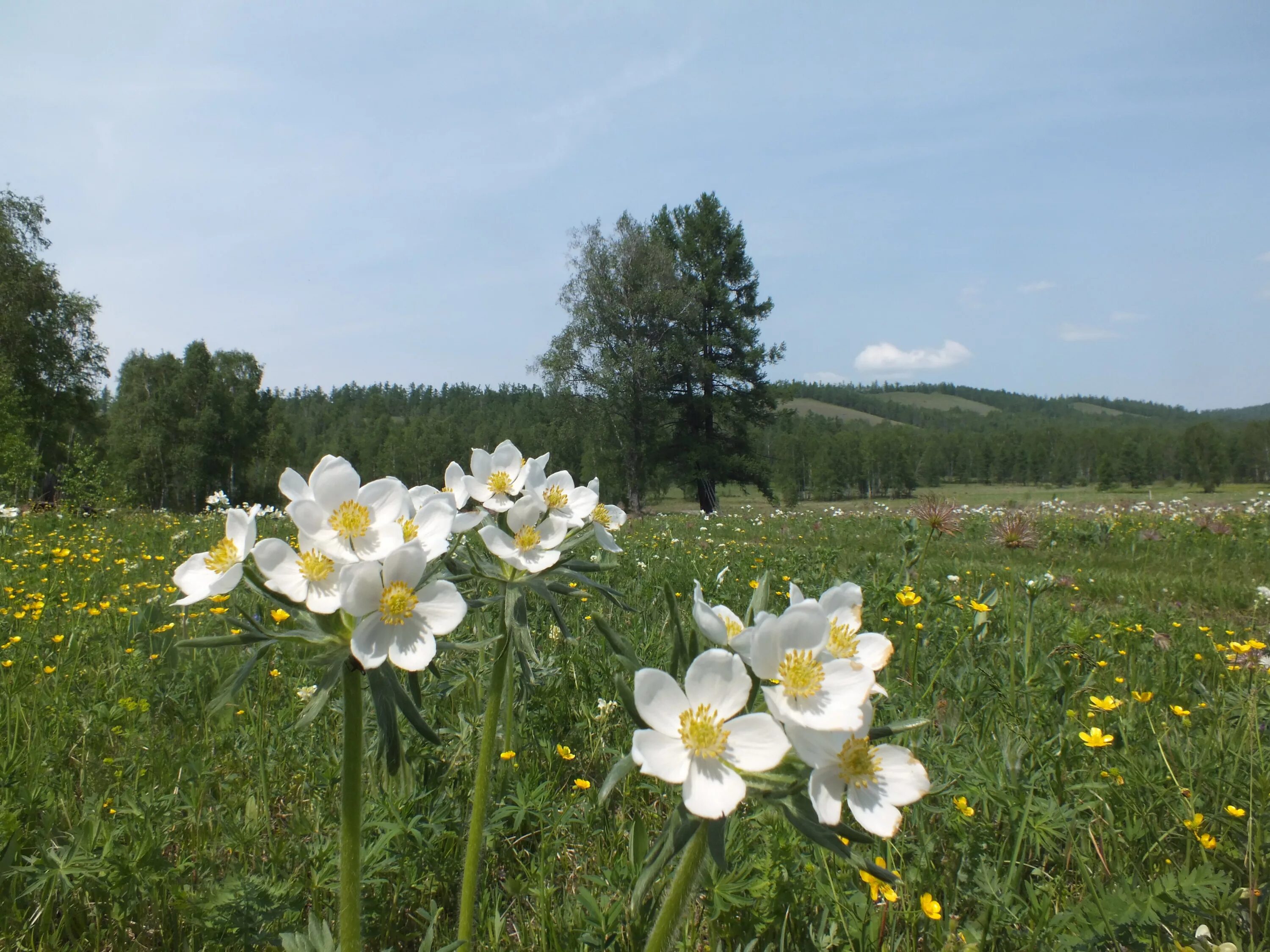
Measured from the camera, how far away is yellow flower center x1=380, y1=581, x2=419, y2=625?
3.60ft

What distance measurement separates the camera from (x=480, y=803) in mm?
1439

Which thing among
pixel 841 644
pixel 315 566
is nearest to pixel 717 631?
pixel 841 644

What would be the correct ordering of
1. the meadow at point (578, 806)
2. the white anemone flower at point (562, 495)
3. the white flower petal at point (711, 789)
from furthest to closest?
the meadow at point (578, 806) → the white anemone flower at point (562, 495) → the white flower petal at point (711, 789)

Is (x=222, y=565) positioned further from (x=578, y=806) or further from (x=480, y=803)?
(x=578, y=806)

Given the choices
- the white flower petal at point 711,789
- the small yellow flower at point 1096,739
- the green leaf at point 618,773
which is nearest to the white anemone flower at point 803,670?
the white flower petal at point 711,789

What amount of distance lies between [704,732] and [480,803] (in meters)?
0.71

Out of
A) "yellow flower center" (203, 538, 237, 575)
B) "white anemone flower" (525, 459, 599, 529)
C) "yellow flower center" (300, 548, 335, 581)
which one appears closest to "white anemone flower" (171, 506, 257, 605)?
"yellow flower center" (203, 538, 237, 575)

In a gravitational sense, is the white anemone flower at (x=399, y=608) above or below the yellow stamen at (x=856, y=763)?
above

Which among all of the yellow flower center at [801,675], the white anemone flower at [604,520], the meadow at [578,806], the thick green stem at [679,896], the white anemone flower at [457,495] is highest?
the white anemone flower at [457,495]

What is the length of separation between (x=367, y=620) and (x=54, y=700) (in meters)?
2.53

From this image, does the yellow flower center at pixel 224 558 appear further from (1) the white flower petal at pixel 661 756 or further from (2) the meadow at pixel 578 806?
(1) the white flower petal at pixel 661 756

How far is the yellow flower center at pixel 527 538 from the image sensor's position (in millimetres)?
1489

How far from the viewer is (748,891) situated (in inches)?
69.3

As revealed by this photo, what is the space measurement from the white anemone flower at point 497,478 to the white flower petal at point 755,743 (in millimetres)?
759
